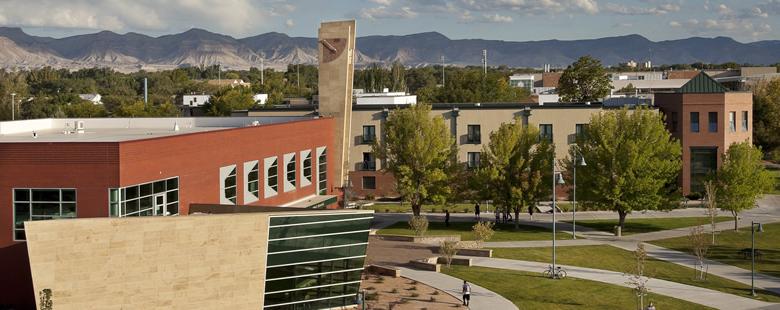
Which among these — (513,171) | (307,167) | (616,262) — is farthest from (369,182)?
(616,262)

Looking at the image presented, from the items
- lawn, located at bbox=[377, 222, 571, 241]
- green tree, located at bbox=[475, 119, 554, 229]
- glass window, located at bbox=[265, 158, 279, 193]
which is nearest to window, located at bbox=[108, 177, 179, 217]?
glass window, located at bbox=[265, 158, 279, 193]

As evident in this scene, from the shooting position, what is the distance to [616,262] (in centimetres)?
5822

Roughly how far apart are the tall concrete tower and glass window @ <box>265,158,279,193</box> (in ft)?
43.4

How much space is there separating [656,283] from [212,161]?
2485cm

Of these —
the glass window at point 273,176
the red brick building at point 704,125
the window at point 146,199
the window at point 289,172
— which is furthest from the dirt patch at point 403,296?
the red brick building at point 704,125

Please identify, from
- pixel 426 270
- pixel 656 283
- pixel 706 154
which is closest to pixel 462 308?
pixel 426 270

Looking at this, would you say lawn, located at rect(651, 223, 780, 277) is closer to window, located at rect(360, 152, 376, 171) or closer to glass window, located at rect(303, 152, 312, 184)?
glass window, located at rect(303, 152, 312, 184)

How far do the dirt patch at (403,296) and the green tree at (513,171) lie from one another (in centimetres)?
2155

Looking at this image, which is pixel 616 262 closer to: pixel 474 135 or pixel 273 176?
pixel 273 176

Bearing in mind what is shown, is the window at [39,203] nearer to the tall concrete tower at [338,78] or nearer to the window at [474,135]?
the tall concrete tower at [338,78]

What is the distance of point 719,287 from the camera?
169 feet

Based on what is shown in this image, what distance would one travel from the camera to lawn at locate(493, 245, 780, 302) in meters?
51.8

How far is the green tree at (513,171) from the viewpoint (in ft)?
232

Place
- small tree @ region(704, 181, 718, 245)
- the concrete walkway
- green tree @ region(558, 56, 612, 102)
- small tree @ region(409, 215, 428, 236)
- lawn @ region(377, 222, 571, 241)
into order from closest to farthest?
the concrete walkway < small tree @ region(409, 215, 428, 236) < small tree @ region(704, 181, 718, 245) < lawn @ region(377, 222, 571, 241) < green tree @ region(558, 56, 612, 102)
